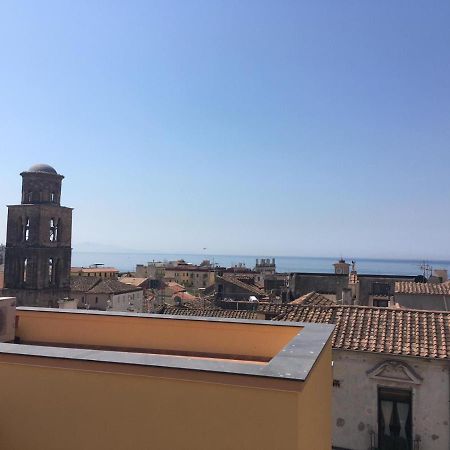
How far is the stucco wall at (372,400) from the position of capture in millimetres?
9469

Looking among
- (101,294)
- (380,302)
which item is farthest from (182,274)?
(380,302)

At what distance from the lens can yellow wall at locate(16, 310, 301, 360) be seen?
198 inches

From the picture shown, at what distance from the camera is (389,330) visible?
10.7 meters

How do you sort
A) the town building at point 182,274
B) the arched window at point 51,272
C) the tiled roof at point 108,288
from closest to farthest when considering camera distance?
the arched window at point 51,272 → the tiled roof at point 108,288 → the town building at point 182,274

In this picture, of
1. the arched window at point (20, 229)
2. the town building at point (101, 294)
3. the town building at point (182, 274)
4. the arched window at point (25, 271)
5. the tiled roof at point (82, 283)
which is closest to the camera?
the arched window at point (25, 271)

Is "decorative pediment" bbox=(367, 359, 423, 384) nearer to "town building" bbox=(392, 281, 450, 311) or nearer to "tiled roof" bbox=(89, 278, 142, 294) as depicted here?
"town building" bbox=(392, 281, 450, 311)

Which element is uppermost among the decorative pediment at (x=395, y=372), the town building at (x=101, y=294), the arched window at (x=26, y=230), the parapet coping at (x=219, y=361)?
the arched window at (x=26, y=230)

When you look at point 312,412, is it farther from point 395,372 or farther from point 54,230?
point 54,230

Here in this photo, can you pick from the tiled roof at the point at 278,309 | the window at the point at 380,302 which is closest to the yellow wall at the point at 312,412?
the tiled roof at the point at 278,309

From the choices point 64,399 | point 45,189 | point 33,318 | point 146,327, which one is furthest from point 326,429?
point 45,189

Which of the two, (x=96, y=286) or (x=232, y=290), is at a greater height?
(x=96, y=286)

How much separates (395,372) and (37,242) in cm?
2937

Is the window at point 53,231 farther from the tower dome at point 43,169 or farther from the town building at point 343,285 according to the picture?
the town building at point 343,285

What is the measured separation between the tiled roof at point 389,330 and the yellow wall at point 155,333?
5852mm
